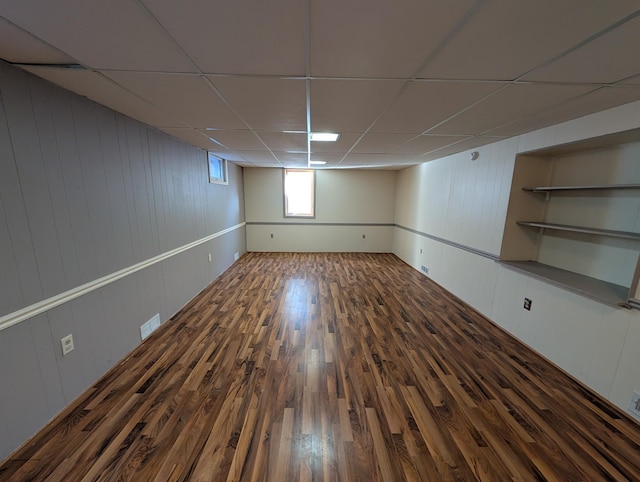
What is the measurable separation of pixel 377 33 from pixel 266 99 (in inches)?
37.9

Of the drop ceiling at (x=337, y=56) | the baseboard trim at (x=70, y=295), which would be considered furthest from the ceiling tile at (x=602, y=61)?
the baseboard trim at (x=70, y=295)

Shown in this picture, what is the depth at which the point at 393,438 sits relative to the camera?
159 centimetres

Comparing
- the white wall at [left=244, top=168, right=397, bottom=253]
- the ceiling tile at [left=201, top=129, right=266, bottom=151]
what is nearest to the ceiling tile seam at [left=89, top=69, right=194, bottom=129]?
the ceiling tile at [left=201, top=129, right=266, bottom=151]

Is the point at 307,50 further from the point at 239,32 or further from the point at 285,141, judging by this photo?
the point at 285,141

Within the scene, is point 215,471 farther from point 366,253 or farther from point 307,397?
point 366,253

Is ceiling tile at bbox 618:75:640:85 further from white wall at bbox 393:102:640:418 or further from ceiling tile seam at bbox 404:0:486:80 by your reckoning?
ceiling tile seam at bbox 404:0:486:80

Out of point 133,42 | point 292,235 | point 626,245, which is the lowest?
point 292,235

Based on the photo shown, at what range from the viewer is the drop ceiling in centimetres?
95

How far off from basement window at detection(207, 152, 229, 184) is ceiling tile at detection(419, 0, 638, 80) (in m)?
3.87

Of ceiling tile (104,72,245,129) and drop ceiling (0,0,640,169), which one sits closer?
drop ceiling (0,0,640,169)

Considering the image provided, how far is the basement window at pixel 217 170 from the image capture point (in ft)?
14.2

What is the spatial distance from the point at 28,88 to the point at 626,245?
454 cm

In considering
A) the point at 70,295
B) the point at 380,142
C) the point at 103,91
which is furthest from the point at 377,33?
the point at 70,295

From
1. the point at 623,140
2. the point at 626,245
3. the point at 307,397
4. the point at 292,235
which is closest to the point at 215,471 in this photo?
the point at 307,397
